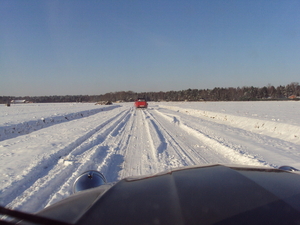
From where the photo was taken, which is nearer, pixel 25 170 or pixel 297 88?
pixel 25 170

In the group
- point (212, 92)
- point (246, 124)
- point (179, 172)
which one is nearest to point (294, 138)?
point (246, 124)

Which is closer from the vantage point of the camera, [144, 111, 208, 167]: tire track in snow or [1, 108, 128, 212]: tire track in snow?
[1, 108, 128, 212]: tire track in snow

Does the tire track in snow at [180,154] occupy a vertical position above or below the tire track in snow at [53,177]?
above

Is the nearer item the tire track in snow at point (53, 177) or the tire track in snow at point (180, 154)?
the tire track in snow at point (53, 177)

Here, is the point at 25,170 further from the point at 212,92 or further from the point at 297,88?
the point at 297,88

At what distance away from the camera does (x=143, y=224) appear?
138 centimetres

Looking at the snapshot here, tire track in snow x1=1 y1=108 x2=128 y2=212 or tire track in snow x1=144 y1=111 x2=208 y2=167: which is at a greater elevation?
tire track in snow x1=144 y1=111 x2=208 y2=167

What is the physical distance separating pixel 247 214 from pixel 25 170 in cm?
531

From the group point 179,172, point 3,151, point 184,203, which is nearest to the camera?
point 184,203

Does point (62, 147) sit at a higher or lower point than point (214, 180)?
lower

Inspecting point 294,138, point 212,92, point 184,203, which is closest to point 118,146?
point 184,203

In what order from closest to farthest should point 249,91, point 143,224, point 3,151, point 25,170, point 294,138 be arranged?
point 143,224 → point 25,170 → point 3,151 → point 294,138 → point 249,91

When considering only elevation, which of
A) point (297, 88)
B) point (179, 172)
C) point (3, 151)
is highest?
point (297, 88)

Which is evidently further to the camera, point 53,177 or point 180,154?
point 180,154
